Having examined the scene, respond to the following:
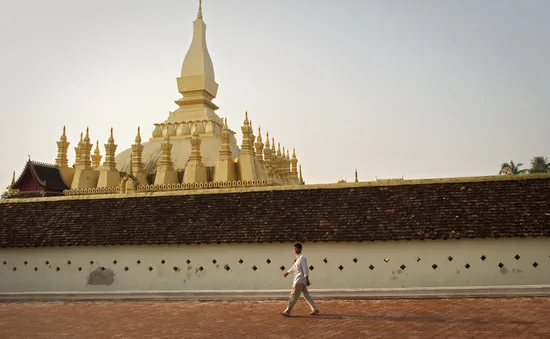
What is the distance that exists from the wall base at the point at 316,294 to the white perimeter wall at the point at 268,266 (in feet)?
1.10

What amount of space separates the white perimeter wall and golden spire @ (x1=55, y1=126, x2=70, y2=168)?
46.6ft

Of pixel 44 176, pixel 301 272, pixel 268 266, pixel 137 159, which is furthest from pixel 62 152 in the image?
pixel 301 272

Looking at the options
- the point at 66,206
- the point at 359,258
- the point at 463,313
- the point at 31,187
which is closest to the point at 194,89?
the point at 31,187

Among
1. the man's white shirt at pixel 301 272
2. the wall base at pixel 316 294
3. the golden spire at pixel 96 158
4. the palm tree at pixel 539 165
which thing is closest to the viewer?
the man's white shirt at pixel 301 272

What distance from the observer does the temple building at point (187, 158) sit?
2466cm

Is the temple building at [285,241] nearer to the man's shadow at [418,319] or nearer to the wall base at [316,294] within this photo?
the wall base at [316,294]

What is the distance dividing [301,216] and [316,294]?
2.26 m

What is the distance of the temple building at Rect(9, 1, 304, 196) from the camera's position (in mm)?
24656

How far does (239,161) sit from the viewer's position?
25156 millimetres

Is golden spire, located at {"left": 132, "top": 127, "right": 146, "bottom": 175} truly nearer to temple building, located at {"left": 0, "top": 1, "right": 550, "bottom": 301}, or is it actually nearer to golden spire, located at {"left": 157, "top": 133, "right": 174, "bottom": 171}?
golden spire, located at {"left": 157, "top": 133, "right": 174, "bottom": 171}

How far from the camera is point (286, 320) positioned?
32.9 feet

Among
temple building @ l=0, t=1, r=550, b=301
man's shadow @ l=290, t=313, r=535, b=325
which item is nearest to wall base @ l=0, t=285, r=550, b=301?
temple building @ l=0, t=1, r=550, b=301

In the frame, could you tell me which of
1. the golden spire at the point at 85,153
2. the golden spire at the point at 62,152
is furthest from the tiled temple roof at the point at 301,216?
the golden spire at the point at 62,152

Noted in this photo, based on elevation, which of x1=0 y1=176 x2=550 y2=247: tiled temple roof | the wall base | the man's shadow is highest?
x1=0 y1=176 x2=550 y2=247: tiled temple roof
